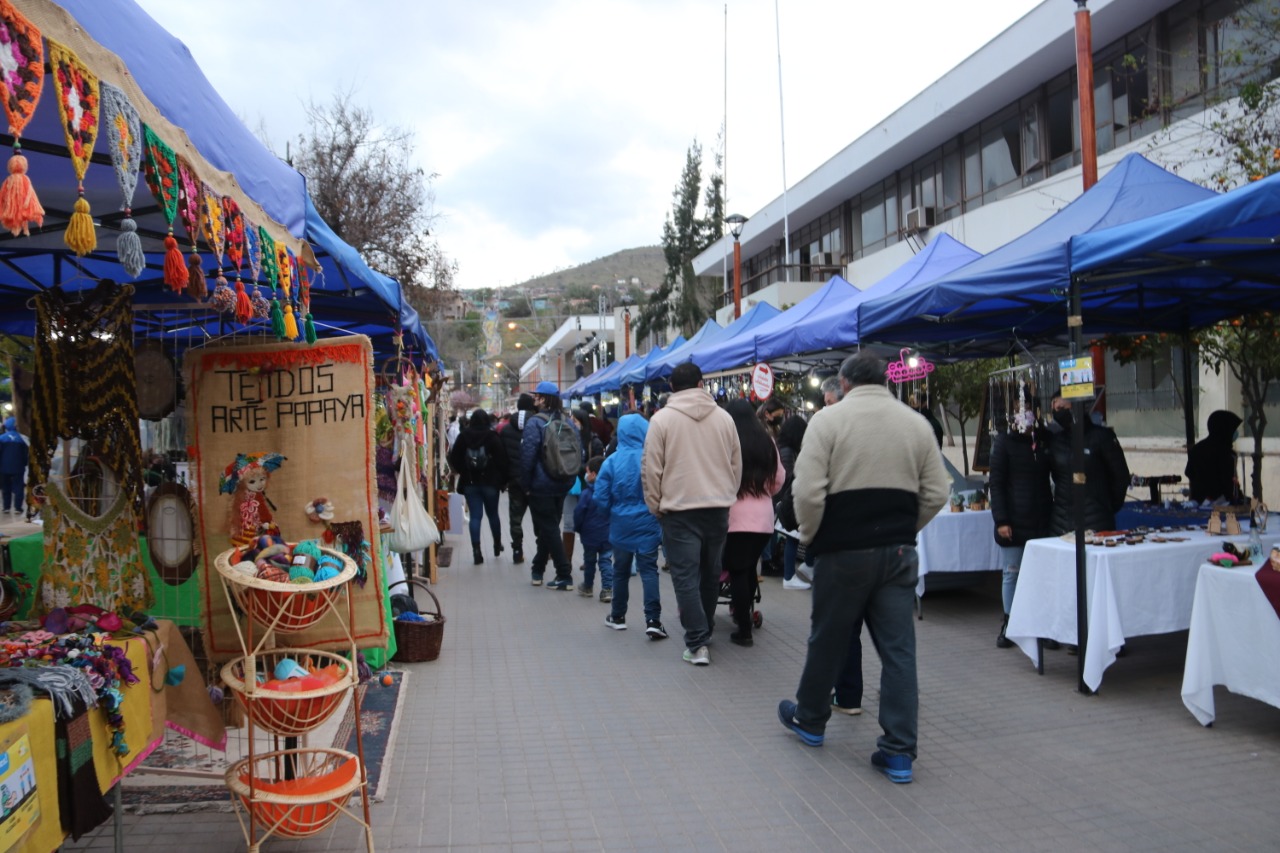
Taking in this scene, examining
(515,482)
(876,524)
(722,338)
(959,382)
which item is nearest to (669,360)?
(722,338)

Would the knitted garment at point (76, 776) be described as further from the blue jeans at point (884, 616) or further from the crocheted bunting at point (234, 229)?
the blue jeans at point (884, 616)

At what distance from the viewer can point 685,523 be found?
20.7 ft

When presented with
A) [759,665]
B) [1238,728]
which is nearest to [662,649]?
[759,665]

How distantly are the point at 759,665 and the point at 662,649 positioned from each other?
2.83 ft

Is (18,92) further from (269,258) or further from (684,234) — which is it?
(684,234)

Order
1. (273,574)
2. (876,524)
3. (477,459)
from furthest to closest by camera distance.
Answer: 1. (477,459)
2. (876,524)
3. (273,574)

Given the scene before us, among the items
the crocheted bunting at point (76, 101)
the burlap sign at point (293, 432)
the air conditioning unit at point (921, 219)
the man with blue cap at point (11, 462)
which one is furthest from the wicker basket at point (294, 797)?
the air conditioning unit at point (921, 219)

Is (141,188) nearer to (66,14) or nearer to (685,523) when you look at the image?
(66,14)

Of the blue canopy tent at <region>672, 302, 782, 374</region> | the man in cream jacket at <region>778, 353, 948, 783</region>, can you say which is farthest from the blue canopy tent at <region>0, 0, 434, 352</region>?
the blue canopy tent at <region>672, 302, 782, 374</region>

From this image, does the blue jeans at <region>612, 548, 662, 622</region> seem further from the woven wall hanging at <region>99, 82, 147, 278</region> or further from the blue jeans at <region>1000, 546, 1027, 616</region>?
the woven wall hanging at <region>99, 82, 147, 278</region>

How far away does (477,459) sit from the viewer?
1080cm

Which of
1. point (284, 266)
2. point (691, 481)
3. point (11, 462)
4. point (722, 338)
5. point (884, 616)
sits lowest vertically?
point (884, 616)

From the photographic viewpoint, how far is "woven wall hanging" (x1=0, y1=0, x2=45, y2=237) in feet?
6.44

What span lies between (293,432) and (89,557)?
3.29ft
